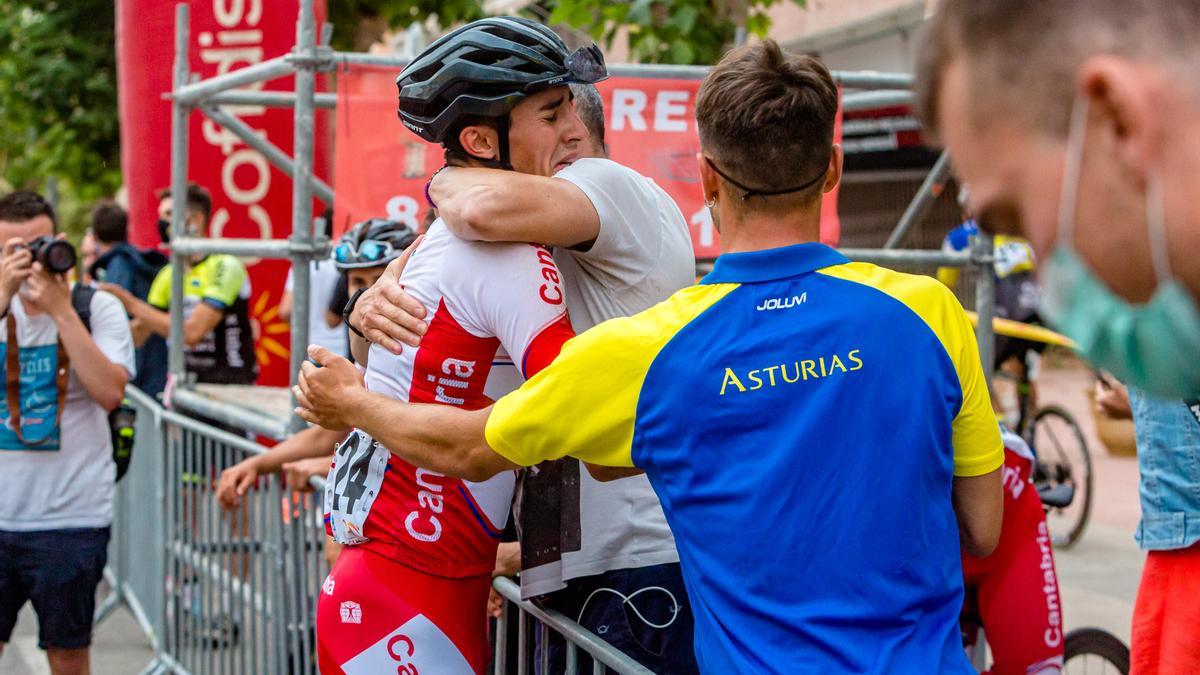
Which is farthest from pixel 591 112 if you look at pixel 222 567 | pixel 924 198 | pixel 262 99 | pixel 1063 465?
pixel 1063 465

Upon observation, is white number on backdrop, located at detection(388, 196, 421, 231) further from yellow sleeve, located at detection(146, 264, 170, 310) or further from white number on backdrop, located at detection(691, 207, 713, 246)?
yellow sleeve, located at detection(146, 264, 170, 310)

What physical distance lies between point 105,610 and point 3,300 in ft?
9.42

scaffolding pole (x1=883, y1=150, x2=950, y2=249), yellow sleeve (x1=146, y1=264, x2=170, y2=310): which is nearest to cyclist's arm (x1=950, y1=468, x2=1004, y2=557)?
scaffolding pole (x1=883, y1=150, x2=950, y2=249)

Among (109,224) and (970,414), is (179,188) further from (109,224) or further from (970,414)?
(970,414)

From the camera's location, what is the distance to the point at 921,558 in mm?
1938

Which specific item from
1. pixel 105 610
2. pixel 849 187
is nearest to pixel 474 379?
pixel 105 610

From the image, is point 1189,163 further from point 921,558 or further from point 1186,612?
point 1186,612

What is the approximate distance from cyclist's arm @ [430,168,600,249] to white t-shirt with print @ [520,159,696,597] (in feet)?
0.44

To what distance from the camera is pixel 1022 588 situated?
3.25 meters

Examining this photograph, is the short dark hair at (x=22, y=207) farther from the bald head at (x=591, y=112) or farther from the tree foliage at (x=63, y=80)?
the tree foliage at (x=63, y=80)

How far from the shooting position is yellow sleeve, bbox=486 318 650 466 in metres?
1.99

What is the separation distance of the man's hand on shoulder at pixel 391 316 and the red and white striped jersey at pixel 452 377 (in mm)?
19

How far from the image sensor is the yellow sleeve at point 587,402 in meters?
1.99

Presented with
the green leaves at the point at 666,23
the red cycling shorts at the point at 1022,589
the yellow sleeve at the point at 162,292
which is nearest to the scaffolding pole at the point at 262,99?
the green leaves at the point at 666,23
